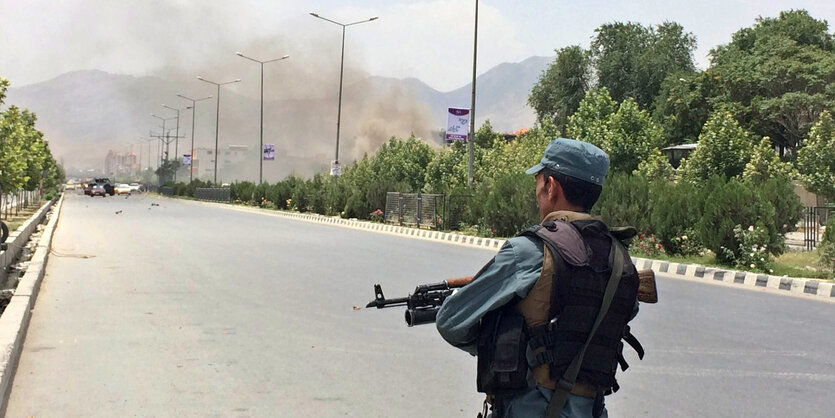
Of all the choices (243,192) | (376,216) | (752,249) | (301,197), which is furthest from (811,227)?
(243,192)

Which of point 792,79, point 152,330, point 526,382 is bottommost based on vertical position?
point 152,330

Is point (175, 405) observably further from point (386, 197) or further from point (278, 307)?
point (386, 197)

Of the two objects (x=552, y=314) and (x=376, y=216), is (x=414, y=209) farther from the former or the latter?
(x=552, y=314)

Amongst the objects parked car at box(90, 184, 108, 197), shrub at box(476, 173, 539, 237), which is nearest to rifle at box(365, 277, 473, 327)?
shrub at box(476, 173, 539, 237)

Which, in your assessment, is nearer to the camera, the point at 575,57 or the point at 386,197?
the point at 386,197

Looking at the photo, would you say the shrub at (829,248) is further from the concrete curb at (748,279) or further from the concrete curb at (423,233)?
the concrete curb at (423,233)

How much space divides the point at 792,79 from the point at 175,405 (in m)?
52.2

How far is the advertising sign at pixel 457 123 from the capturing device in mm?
32406

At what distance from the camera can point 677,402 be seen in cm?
619

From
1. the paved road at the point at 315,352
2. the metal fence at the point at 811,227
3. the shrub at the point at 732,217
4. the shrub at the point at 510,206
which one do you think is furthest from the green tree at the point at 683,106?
the paved road at the point at 315,352

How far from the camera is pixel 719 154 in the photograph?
148 ft

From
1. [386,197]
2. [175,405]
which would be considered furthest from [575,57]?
[175,405]

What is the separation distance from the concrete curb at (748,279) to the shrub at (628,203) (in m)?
2.83

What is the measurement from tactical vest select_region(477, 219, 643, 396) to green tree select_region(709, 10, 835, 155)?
165 ft
